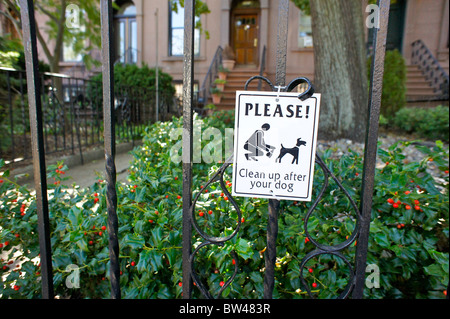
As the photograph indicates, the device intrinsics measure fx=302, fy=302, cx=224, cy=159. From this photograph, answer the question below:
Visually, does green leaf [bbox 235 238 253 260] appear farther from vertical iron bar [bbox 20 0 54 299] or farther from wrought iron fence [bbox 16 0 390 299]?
vertical iron bar [bbox 20 0 54 299]

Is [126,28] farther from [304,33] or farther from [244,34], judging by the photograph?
[304,33]

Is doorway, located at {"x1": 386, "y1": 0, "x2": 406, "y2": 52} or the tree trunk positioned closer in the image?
the tree trunk

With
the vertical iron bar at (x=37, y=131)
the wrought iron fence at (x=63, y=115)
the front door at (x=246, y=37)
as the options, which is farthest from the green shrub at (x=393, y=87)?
the vertical iron bar at (x=37, y=131)


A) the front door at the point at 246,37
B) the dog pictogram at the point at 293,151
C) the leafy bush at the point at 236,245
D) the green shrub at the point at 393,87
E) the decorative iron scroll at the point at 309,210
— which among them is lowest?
the leafy bush at the point at 236,245

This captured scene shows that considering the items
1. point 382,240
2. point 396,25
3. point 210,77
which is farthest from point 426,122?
point 382,240

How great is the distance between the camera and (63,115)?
5863 millimetres

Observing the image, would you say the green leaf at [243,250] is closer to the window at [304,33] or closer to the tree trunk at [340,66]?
the tree trunk at [340,66]

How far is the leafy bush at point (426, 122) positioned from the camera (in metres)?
7.67

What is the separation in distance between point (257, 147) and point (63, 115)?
233 inches

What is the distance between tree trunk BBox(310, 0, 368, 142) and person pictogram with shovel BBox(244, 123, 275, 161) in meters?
4.73

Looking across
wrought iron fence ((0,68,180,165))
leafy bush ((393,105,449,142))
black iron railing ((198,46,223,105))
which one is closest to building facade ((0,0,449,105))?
black iron railing ((198,46,223,105))

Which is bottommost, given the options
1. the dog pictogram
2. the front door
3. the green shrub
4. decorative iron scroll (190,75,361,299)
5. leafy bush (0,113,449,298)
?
leafy bush (0,113,449,298)

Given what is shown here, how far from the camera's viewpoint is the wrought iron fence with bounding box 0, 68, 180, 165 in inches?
188
